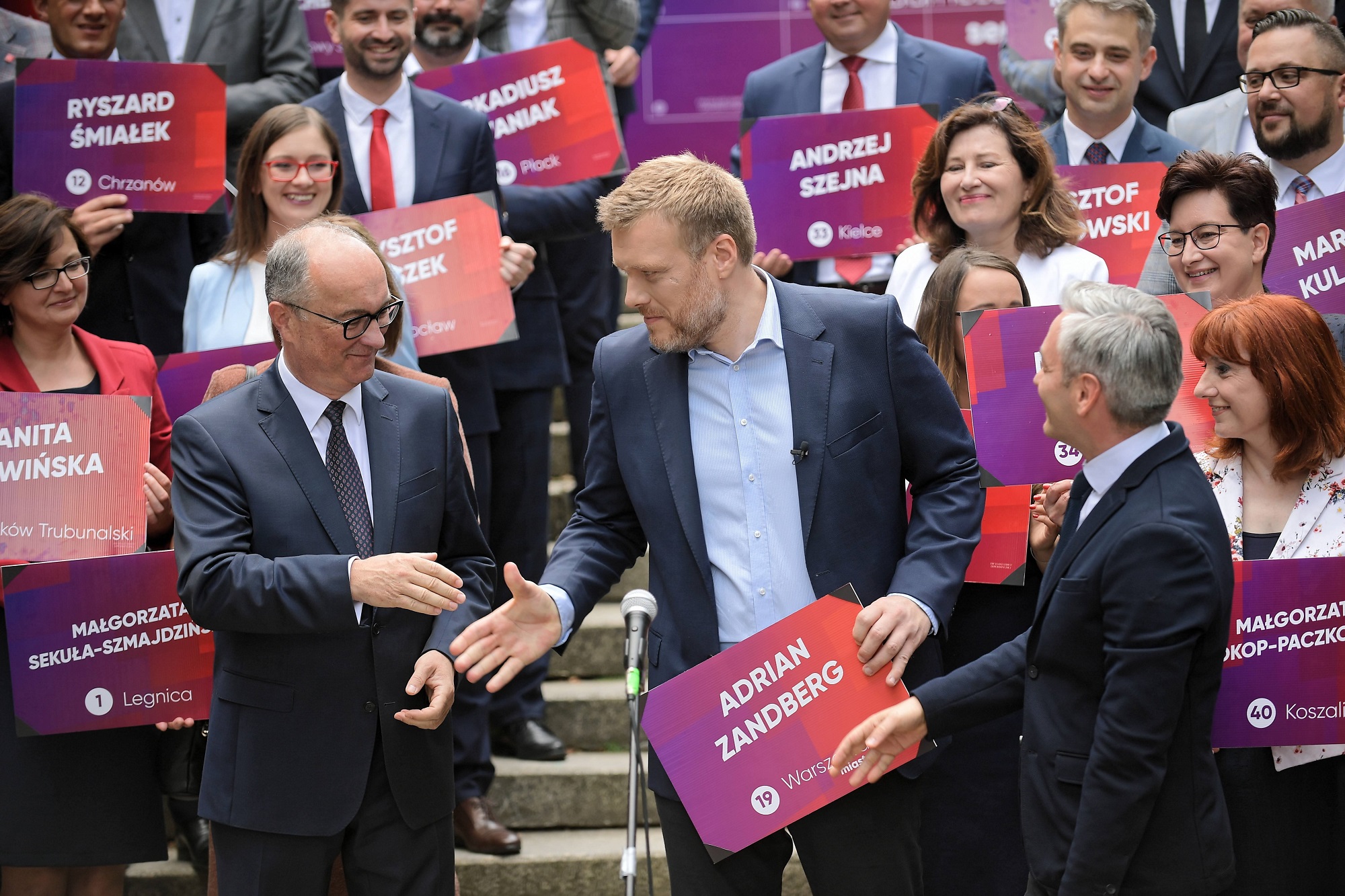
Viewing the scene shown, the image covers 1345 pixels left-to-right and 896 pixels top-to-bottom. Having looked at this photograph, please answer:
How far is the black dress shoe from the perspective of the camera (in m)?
5.69

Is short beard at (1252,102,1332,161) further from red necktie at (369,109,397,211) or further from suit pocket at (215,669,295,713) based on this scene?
→ suit pocket at (215,669,295,713)

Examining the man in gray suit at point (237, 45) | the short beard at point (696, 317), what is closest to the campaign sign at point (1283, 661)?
the short beard at point (696, 317)

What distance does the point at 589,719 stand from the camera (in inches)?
232

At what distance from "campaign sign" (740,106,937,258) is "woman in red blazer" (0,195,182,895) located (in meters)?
2.31

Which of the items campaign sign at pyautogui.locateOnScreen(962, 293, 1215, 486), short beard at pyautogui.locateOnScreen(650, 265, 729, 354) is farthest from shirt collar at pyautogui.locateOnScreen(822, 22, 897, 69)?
short beard at pyautogui.locateOnScreen(650, 265, 729, 354)

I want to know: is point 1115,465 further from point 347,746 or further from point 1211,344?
point 347,746

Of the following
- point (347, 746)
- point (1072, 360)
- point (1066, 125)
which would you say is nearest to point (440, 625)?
point (347, 746)

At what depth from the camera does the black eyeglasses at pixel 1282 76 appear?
4.93 meters

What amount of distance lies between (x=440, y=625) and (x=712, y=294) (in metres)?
1.07

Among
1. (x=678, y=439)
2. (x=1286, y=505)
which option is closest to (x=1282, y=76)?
(x=1286, y=505)

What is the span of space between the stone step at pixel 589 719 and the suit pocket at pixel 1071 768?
3.17 m

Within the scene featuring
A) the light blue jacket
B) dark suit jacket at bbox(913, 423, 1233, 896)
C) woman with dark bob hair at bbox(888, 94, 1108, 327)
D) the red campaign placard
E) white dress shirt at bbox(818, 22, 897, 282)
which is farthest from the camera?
white dress shirt at bbox(818, 22, 897, 282)

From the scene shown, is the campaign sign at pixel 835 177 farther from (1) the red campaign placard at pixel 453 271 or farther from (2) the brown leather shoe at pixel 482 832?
(2) the brown leather shoe at pixel 482 832

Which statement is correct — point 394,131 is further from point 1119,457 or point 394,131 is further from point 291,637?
point 1119,457
